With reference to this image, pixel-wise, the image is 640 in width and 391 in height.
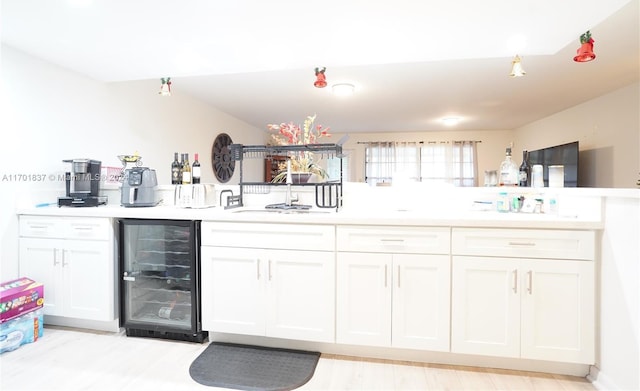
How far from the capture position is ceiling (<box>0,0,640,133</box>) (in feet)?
5.50

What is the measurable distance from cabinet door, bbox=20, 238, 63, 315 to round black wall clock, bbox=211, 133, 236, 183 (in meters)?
2.79

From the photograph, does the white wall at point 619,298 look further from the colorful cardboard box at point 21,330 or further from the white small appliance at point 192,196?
the colorful cardboard box at point 21,330

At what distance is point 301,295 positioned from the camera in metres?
1.81

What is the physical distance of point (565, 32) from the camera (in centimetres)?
190

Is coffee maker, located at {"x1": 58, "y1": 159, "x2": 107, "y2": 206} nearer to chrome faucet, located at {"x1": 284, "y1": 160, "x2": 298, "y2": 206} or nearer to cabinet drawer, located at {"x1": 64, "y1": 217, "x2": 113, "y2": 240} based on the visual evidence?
cabinet drawer, located at {"x1": 64, "y1": 217, "x2": 113, "y2": 240}

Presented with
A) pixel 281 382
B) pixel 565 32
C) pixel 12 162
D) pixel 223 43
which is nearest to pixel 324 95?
pixel 223 43

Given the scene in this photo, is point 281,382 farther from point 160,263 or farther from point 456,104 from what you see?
point 456,104

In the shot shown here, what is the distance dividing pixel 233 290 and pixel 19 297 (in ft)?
4.29

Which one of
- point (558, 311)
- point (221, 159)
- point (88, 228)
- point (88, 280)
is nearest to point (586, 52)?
point (558, 311)

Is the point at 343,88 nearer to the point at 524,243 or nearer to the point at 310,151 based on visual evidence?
the point at 310,151

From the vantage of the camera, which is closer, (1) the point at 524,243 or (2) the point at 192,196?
(1) the point at 524,243

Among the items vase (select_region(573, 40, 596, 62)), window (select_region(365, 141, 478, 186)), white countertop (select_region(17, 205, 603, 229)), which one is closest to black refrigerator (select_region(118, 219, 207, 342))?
white countertop (select_region(17, 205, 603, 229))

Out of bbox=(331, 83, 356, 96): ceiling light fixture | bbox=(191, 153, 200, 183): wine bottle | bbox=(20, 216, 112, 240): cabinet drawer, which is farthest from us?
bbox=(331, 83, 356, 96): ceiling light fixture

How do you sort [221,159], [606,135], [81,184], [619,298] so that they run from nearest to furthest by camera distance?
[619,298] < [81,184] < [606,135] < [221,159]
